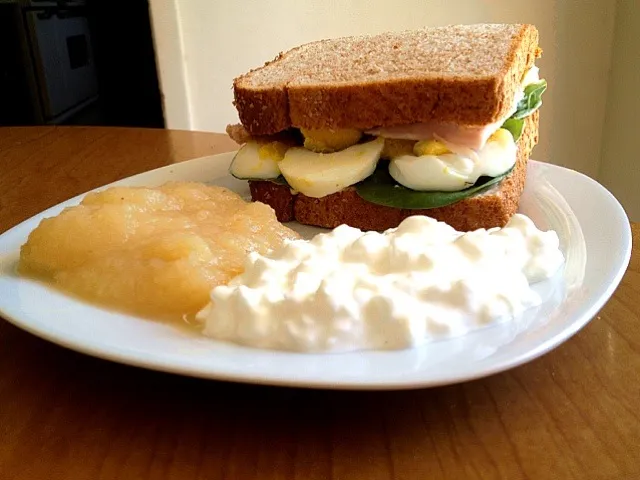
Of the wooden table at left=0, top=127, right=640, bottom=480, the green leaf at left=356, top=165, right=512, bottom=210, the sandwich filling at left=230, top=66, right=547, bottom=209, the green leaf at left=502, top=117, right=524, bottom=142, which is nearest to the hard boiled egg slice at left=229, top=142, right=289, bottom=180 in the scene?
the sandwich filling at left=230, top=66, right=547, bottom=209

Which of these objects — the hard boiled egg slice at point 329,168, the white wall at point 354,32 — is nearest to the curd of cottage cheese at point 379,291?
the hard boiled egg slice at point 329,168

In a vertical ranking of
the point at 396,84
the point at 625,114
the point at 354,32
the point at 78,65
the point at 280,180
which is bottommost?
the point at 625,114

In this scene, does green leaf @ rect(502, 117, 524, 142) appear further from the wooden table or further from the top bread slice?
the wooden table

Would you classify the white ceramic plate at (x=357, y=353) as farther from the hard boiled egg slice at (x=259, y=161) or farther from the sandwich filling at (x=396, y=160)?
the hard boiled egg slice at (x=259, y=161)

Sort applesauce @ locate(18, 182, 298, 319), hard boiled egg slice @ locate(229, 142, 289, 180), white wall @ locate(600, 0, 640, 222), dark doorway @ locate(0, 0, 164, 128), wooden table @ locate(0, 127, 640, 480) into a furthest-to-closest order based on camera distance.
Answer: dark doorway @ locate(0, 0, 164, 128) → white wall @ locate(600, 0, 640, 222) → hard boiled egg slice @ locate(229, 142, 289, 180) → applesauce @ locate(18, 182, 298, 319) → wooden table @ locate(0, 127, 640, 480)

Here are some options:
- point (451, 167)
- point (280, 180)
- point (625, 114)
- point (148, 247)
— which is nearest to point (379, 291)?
point (148, 247)

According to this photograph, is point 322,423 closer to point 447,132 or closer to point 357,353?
point 357,353
